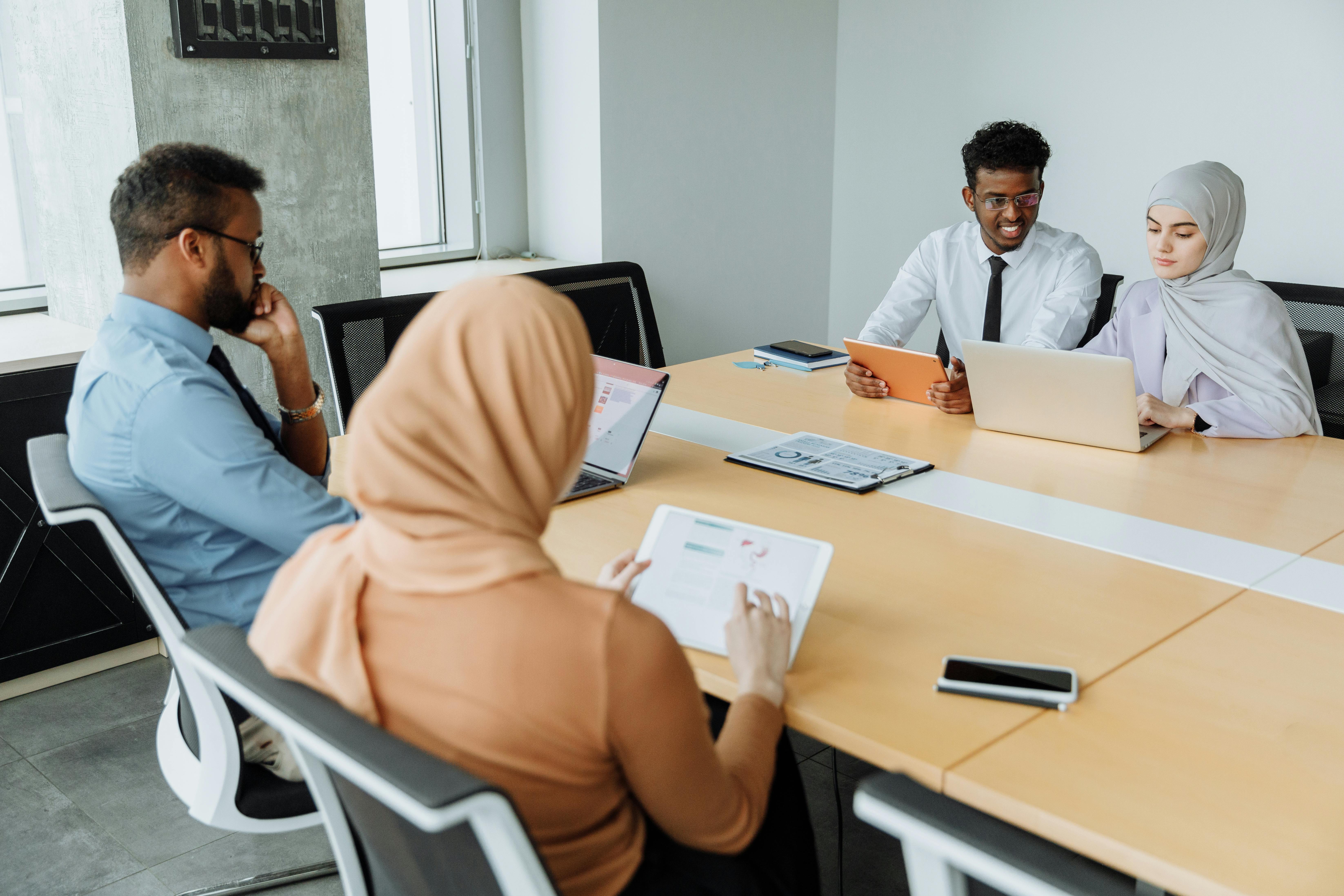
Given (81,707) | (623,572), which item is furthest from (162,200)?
(81,707)

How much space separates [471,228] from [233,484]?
271cm

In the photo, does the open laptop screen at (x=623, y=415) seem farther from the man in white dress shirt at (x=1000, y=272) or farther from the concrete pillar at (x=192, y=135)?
the concrete pillar at (x=192, y=135)

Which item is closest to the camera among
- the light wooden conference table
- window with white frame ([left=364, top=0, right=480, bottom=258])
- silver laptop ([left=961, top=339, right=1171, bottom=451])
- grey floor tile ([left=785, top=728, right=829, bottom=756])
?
the light wooden conference table

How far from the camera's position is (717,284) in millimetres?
4492

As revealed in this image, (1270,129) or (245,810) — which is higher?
(1270,129)

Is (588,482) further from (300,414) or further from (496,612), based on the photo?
(496,612)

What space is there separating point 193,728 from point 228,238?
0.78 metres

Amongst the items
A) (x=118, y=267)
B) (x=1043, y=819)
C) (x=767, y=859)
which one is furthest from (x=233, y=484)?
(x=118, y=267)

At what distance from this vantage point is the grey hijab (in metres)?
2.43

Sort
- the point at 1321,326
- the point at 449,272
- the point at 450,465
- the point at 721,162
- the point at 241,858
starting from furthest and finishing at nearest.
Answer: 1. the point at 721,162
2. the point at 449,272
3. the point at 1321,326
4. the point at 241,858
5. the point at 450,465

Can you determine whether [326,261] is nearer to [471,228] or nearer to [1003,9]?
[471,228]

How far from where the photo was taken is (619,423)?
2.15m

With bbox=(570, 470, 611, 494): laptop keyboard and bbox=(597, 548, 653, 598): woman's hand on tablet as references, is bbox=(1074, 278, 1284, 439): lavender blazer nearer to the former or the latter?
bbox=(570, 470, 611, 494): laptop keyboard

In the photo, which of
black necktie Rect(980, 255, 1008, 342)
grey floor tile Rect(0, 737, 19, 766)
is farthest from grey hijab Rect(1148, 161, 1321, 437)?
grey floor tile Rect(0, 737, 19, 766)
